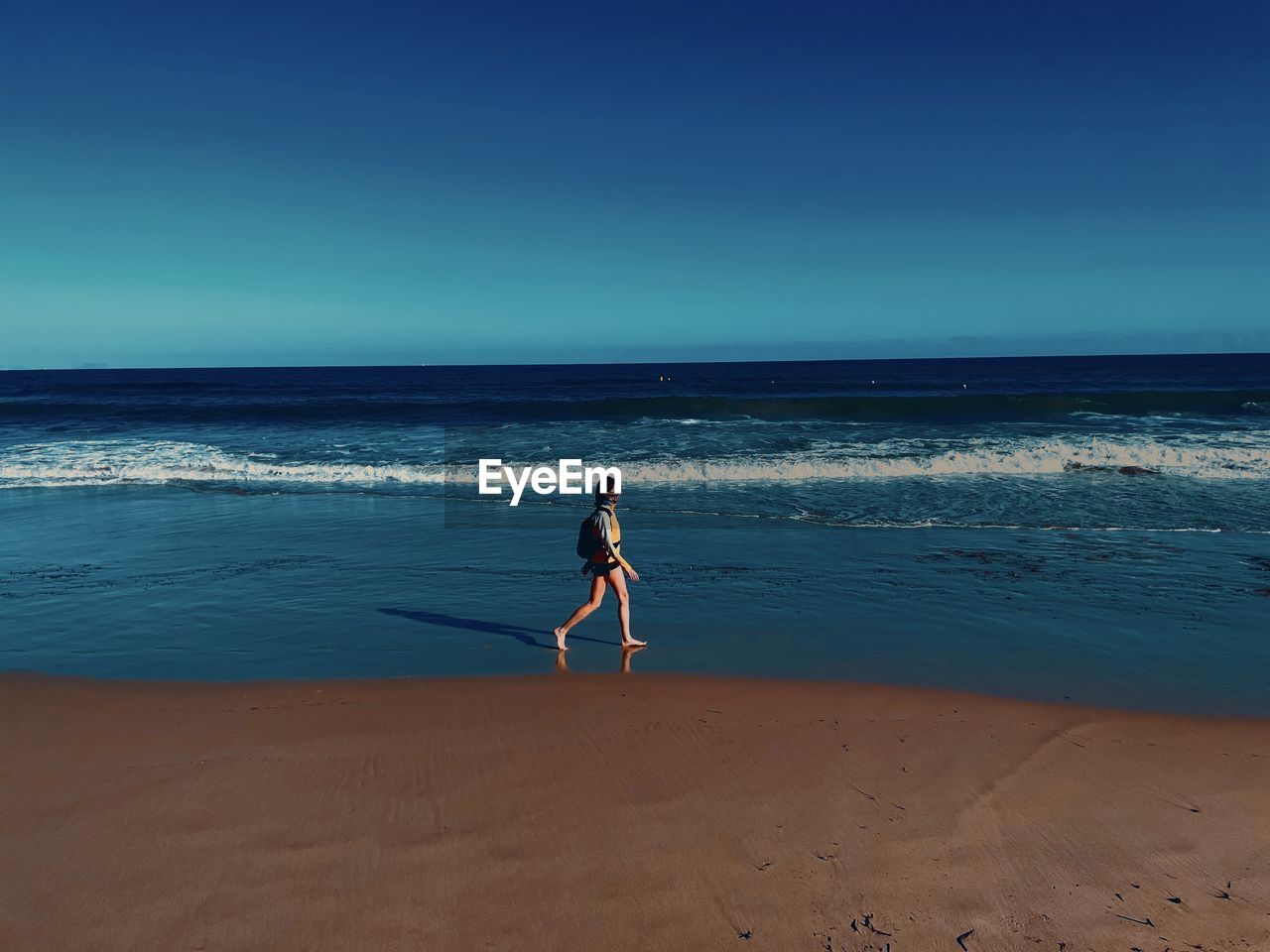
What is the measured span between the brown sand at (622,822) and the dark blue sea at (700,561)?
0.84 metres

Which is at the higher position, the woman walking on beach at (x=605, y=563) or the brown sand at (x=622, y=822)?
the woman walking on beach at (x=605, y=563)

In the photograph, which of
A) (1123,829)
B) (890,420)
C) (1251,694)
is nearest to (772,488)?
(1251,694)

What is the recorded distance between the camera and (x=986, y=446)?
69.8 feet

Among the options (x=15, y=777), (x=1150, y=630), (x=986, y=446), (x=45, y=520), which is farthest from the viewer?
(x=986, y=446)

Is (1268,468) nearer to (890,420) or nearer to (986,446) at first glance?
(986,446)

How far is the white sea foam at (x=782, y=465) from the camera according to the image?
58.9 feet

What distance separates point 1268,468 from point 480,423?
24.9 meters

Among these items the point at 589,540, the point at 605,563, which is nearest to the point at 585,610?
the point at 605,563

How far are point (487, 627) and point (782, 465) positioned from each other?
12116mm

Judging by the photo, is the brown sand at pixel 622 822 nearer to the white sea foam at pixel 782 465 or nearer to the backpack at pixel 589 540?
the backpack at pixel 589 540

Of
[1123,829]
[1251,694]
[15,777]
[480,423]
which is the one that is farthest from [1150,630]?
[480,423]

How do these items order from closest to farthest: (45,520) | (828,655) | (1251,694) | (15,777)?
(15,777) → (1251,694) → (828,655) → (45,520)

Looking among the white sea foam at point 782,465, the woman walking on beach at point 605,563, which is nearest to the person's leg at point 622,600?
the woman walking on beach at point 605,563

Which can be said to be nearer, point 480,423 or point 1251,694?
point 1251,694
